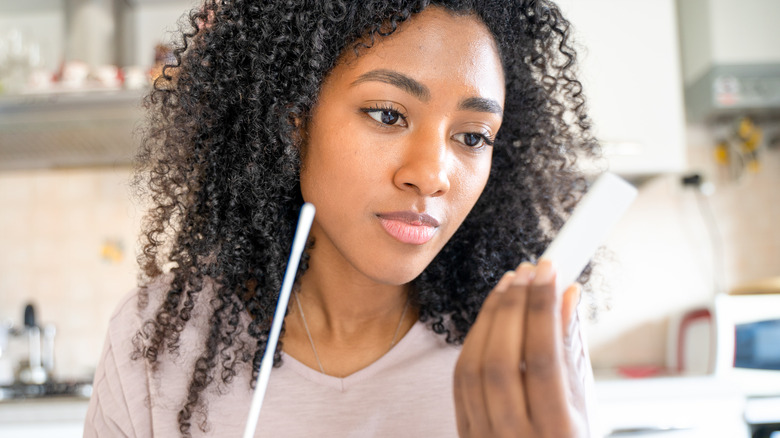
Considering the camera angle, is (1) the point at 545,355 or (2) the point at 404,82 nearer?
(1) the point at 545,355

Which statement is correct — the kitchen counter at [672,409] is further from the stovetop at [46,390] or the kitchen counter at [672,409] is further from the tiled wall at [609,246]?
the stovetop at [46,390]

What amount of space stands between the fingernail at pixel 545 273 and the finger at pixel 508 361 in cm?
1

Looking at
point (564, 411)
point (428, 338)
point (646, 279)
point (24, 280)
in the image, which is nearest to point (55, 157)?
point (24, 280)

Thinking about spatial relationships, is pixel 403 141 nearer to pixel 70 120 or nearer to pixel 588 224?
pixel 588 224

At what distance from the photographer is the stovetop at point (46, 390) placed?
1.73 m

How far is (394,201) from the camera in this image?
721mm

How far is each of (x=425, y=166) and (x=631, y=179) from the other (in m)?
1.64

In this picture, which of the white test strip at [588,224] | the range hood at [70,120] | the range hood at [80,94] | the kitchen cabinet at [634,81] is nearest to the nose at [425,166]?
the white test strip at [588,224]

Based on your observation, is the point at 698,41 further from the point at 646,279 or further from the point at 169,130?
the point at 169,130

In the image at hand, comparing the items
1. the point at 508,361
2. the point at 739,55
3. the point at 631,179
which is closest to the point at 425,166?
the point at 508,361

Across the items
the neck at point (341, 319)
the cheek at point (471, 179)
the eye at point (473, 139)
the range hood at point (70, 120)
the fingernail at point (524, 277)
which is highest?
the range hood at point (70, 120)

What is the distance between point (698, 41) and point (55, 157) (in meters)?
2.06

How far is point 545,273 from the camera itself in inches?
18.2

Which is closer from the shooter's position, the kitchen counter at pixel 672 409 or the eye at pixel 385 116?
the eye at pixel 385 116
